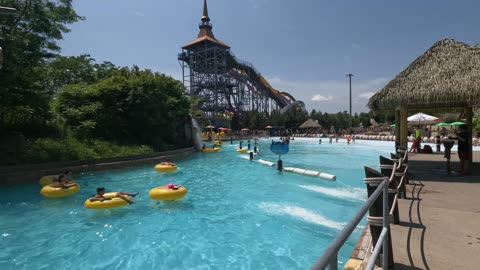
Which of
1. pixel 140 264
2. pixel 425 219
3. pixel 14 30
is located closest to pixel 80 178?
pixel 14 30

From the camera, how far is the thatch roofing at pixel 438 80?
321 inches

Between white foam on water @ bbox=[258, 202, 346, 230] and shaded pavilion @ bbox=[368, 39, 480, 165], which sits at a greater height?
shaded pavilion @ bbox=[368, 39, 480, 165]

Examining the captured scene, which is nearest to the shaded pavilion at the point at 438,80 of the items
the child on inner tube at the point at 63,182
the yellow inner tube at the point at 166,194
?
the yellow inner tube at the point at 166,194

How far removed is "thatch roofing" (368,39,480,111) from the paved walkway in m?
2.55

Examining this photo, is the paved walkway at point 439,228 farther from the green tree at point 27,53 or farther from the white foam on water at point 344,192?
the green tree at point 27,53

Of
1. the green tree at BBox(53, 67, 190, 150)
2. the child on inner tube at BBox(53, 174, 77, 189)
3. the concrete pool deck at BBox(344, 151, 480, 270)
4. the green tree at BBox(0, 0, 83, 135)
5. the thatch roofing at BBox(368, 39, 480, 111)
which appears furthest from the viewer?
the green tree at BBox(53, 67, 190, 150)

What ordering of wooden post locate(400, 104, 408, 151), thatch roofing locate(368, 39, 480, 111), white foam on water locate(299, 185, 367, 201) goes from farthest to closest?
1. wooden post locate(400, 104, 408, 151)
2. white foam on water locate(299, 185, 367, 201)
3. thatch roofing locate(368, 39, 480, 111)

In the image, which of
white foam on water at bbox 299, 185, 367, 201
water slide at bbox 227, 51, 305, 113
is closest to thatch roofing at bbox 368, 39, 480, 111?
white foam on water at bbox 299, 185, 367, 201

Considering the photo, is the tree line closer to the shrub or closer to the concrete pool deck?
the shrub

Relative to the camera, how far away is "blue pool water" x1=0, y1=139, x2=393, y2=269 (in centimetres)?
536

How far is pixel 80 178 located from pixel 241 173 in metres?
6.96

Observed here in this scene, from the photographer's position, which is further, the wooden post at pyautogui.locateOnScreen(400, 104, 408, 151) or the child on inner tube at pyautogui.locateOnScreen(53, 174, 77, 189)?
the wooden post at pyautogui.locateOnScreen(400, 104, 408, 151)

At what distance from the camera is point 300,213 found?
25.3 feet

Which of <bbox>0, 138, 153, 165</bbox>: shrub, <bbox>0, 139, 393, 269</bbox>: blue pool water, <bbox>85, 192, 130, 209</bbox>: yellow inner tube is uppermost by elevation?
<bbox>0, 138, 153, 165</bbox>: shrub
